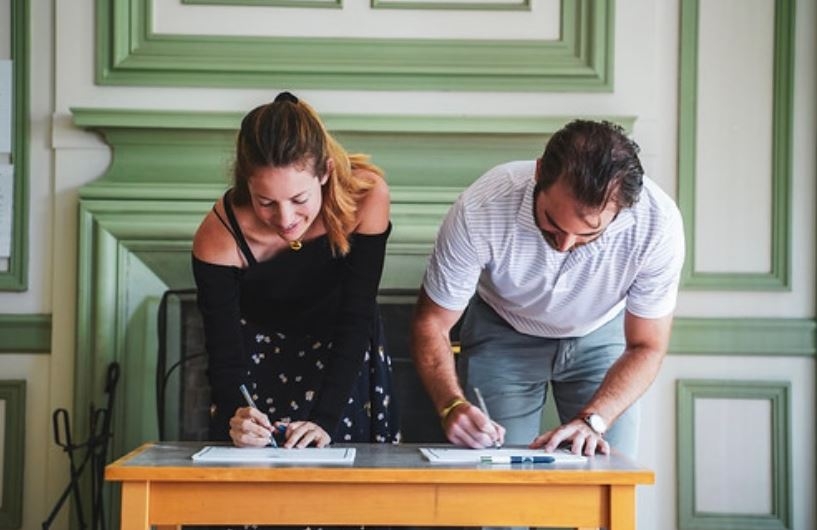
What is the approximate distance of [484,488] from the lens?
179 cm

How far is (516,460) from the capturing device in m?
1.88

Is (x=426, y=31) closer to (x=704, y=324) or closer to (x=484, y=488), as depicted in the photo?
(x=704, y=324)

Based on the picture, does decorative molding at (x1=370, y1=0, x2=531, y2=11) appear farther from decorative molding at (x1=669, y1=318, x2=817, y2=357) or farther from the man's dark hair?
the man's dark hair

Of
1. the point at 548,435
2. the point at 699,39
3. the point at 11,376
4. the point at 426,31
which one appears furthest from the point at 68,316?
the point at 699,39

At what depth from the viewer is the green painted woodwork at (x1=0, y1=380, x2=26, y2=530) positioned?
119 inches

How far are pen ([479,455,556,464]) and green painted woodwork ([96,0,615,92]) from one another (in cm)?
134

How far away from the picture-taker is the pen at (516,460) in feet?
6.14

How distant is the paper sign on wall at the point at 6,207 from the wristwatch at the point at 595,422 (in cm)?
165

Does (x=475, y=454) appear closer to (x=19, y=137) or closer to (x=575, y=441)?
(x=575, y=441)

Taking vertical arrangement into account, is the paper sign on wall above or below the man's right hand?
above

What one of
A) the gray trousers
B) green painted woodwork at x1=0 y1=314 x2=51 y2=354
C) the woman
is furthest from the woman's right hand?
green painted woodwork at x1=0 y1=314 x2=51 y2=354

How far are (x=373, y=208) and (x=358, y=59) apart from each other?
2.78ft

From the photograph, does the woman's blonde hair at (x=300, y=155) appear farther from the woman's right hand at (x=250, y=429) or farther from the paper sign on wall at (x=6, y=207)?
the paper sign on wall at (x=6, y=207)

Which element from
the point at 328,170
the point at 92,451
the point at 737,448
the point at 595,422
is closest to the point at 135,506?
the point at 328,170
